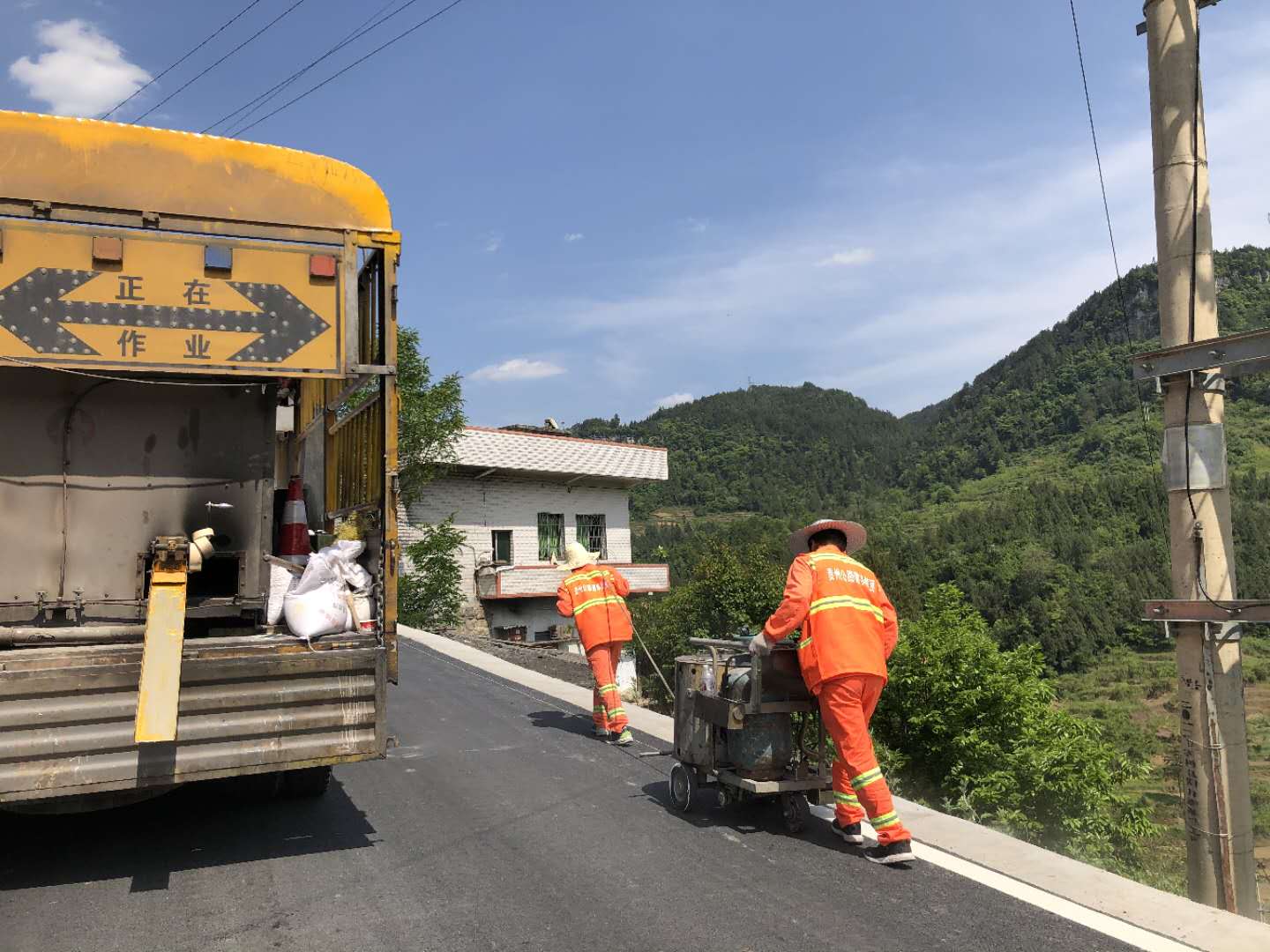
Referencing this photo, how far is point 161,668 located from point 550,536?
26.1 meters

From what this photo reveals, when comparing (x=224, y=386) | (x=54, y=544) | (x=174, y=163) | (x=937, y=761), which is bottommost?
(x=937, y=761)

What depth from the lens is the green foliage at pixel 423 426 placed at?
25.8m

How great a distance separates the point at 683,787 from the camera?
5680 millimetres

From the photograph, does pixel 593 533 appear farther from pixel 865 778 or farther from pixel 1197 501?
pixel 865 778

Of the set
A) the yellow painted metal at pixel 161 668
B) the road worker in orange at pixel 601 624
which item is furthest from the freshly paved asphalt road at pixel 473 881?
the road worker in orange at pixel 601 624

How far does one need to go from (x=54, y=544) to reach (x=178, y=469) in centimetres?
68

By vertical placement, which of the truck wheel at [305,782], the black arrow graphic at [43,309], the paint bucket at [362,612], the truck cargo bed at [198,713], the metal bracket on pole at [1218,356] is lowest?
the truck wheel at [305,782]

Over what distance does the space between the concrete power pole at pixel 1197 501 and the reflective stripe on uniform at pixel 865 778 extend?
1.93 meters

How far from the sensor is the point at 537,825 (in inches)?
216

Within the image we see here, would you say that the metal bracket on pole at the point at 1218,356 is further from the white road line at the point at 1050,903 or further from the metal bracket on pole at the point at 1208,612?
the white road line at the point at 1050,903

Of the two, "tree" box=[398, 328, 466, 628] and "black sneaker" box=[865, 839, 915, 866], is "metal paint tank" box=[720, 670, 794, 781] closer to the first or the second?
"black sneaker" box=[865, 839, 915, 866]

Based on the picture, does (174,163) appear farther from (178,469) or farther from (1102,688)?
(1102,688)

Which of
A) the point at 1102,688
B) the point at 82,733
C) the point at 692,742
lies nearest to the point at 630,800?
the point at 692,742

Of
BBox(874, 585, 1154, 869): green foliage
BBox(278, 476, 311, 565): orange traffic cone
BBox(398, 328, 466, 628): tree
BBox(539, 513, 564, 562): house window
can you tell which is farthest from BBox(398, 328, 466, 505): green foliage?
BBox(278, 476, 311, 565): orange traffic cone
